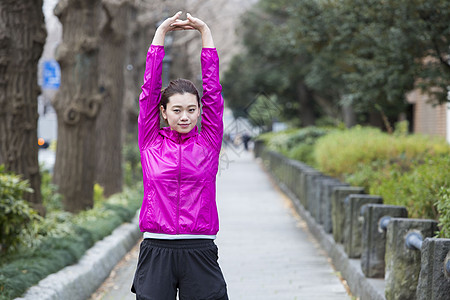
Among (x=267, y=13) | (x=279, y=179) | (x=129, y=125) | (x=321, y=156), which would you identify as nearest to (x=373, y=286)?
(x=321, y=156)

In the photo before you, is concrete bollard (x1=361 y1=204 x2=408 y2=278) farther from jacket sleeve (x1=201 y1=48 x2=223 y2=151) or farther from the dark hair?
the dark hair

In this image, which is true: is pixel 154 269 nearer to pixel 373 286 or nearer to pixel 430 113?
pixel 373 286

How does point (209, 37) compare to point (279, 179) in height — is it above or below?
above

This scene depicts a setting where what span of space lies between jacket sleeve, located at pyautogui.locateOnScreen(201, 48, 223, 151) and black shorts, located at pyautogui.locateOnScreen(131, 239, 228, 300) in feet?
1.95

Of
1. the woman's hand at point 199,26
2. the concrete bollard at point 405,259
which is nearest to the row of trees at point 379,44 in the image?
the concrete bollard at point 405,259

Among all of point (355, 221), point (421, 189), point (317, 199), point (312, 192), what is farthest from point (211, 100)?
point (312, 192)

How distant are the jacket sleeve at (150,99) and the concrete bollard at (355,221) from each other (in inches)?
167

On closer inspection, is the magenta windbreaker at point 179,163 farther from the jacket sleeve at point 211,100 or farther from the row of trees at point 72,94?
the row of trees at point 72,94

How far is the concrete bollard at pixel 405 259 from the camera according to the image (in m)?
5.40

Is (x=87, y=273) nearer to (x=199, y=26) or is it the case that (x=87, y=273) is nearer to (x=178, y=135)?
(x=178, y=135)

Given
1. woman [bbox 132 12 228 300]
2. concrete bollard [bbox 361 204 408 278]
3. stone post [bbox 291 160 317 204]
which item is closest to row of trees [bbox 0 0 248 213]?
stone post [bbox 291 160 317 204]

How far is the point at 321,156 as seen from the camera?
15.0 meters

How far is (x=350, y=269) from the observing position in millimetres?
7555

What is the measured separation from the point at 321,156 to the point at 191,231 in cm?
1149
